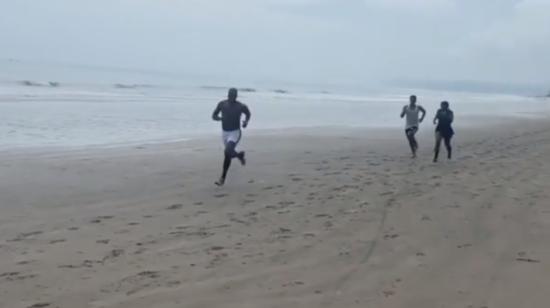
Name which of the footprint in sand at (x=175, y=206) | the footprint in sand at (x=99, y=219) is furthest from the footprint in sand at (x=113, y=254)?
the footprint in sand at (x=175, y=206)

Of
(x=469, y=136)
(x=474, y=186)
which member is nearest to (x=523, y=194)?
(x=474, y=186)

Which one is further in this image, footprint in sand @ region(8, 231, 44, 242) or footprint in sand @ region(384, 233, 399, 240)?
footprint in sand @ region(384, 233, 399, 240)

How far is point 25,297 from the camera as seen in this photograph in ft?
17.3

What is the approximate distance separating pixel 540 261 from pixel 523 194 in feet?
13.4

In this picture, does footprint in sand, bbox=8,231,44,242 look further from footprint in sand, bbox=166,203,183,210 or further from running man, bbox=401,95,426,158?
running man, bbox=401,95,426,158

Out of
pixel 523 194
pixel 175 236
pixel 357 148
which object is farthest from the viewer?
pixel 357 148

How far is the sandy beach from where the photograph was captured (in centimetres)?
543

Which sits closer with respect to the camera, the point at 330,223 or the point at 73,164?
the point at 330,223

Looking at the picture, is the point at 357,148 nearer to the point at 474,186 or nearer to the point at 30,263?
the point at 474,186

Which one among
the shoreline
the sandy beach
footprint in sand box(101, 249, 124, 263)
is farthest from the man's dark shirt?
the shoreline

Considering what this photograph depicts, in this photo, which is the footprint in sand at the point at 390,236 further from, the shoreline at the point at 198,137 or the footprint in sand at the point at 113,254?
the shoreline at the point at 198,137

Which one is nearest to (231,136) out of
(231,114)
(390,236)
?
(231,114)

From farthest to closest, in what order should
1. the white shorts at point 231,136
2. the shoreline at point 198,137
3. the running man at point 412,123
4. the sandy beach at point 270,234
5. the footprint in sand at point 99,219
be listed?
the running man at point 412,123
the shoreline at point 198,137
the white shorts at point 231,136
the footprint in sand at point 99,219
the sandy beach at point 270,234

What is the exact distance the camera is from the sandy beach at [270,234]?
5.43m
